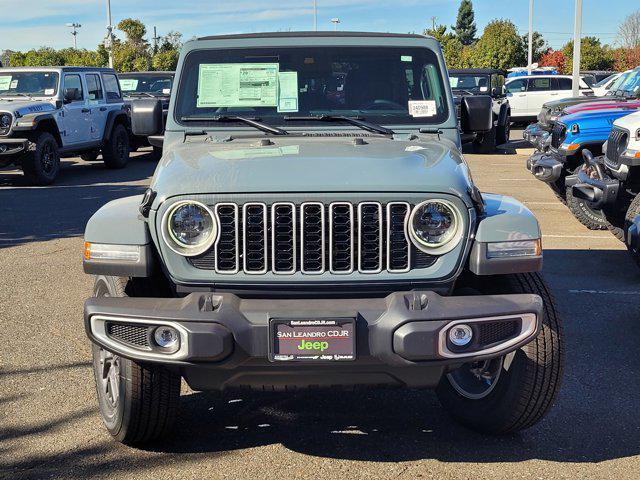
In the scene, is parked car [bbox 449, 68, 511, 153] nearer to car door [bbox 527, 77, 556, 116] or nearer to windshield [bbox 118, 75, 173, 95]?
car door [bbox 527, 77, 556, 116]

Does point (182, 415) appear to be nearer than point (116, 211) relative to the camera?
No

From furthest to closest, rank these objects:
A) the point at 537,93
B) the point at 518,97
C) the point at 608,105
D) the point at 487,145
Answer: the point at 518,97 → the point at 537,93 → the point at 487,145 → the point at 608,105

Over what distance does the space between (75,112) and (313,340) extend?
12.9 m

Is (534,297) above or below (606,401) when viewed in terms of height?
above

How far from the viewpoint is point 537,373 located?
3.77 m

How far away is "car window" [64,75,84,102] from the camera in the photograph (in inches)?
595

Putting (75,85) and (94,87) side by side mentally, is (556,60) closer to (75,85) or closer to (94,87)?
(94,87)

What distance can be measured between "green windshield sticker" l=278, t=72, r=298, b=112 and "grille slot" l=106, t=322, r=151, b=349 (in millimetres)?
1730

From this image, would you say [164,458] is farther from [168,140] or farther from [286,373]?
[168,140]

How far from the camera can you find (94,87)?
1612cm

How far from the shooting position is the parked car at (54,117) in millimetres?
13883

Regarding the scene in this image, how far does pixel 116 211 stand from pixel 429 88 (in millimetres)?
1978

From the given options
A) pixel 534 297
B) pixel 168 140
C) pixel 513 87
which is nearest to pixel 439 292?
pixel 534 297

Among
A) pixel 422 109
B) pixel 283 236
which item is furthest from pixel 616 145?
pixel 283 236
